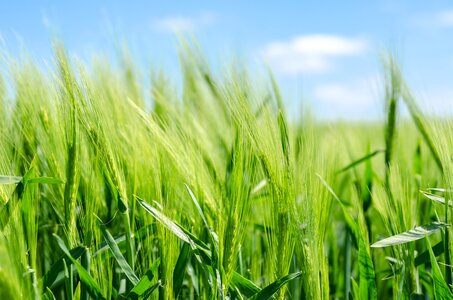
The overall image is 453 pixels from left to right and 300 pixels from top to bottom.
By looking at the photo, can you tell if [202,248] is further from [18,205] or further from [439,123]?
[439,123]

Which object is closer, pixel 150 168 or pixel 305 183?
pixel 305 183

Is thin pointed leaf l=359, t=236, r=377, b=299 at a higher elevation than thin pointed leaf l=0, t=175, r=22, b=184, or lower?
lower

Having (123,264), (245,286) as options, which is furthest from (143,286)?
(245,286)

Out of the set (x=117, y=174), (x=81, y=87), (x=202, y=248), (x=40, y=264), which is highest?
(x=81, y=87)

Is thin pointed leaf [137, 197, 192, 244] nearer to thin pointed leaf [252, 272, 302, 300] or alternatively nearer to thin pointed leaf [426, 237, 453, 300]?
thin pointed leaf [252, 272, 302, 300]

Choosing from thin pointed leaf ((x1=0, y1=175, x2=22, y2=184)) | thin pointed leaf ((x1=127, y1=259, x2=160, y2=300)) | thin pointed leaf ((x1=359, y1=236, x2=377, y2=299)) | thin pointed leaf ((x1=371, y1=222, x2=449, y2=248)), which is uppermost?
thin pointed leaf ((x1=0, y1=175, x2=22, y2=184))

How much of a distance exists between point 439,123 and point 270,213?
36cm

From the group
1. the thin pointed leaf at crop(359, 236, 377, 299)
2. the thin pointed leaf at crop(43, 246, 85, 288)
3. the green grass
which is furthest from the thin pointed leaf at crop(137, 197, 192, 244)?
the thin pointed leaf at crop(359, 236, 377, 299)

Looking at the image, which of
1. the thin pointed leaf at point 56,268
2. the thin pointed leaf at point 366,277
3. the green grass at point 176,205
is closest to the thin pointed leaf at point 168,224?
the green grass at point 176,205

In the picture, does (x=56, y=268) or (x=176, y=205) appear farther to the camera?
(x=176, y=205)

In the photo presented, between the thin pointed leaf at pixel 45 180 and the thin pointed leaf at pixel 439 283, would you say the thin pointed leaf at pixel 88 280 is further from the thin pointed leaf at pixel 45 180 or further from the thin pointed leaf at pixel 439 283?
the thin pointed leaf at pixel 439 283

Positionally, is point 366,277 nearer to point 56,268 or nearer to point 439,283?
point 439,283

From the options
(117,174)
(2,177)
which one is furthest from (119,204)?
(2,177)

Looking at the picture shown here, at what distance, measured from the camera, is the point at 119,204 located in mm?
936
